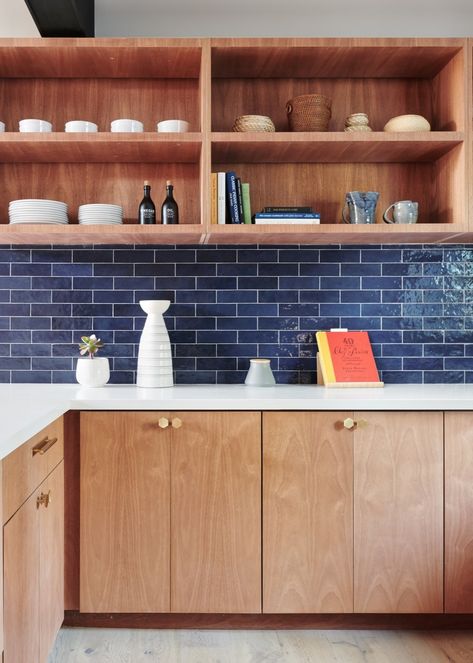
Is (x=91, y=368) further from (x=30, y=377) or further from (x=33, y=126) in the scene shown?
(x=33, y=126)

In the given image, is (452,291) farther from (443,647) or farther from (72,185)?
(72,185)

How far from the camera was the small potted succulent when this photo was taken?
2355mm

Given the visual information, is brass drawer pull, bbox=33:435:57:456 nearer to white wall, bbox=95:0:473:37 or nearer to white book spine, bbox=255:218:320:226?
white book spine, bbox=255:218:320:226

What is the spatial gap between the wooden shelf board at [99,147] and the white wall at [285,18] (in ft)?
1.98

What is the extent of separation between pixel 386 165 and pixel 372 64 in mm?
436

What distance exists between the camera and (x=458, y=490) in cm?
204

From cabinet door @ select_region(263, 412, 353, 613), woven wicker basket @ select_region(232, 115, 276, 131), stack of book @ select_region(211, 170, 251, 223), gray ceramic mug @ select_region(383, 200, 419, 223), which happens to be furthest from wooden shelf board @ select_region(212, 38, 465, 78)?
cabinet door @ select_region(263, 412, 353, 613)

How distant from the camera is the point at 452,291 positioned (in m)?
2.62

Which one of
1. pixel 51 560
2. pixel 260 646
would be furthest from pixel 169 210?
pixel 260 646

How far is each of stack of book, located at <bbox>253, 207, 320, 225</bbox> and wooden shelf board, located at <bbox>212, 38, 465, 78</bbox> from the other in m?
0.64

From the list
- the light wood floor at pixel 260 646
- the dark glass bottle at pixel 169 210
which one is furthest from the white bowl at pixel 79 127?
the light wood floor at pixel 260 646

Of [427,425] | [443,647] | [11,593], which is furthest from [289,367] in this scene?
[11,593]

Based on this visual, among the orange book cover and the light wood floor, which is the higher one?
the orange book cover

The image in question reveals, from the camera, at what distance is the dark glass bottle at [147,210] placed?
2.39 meters
